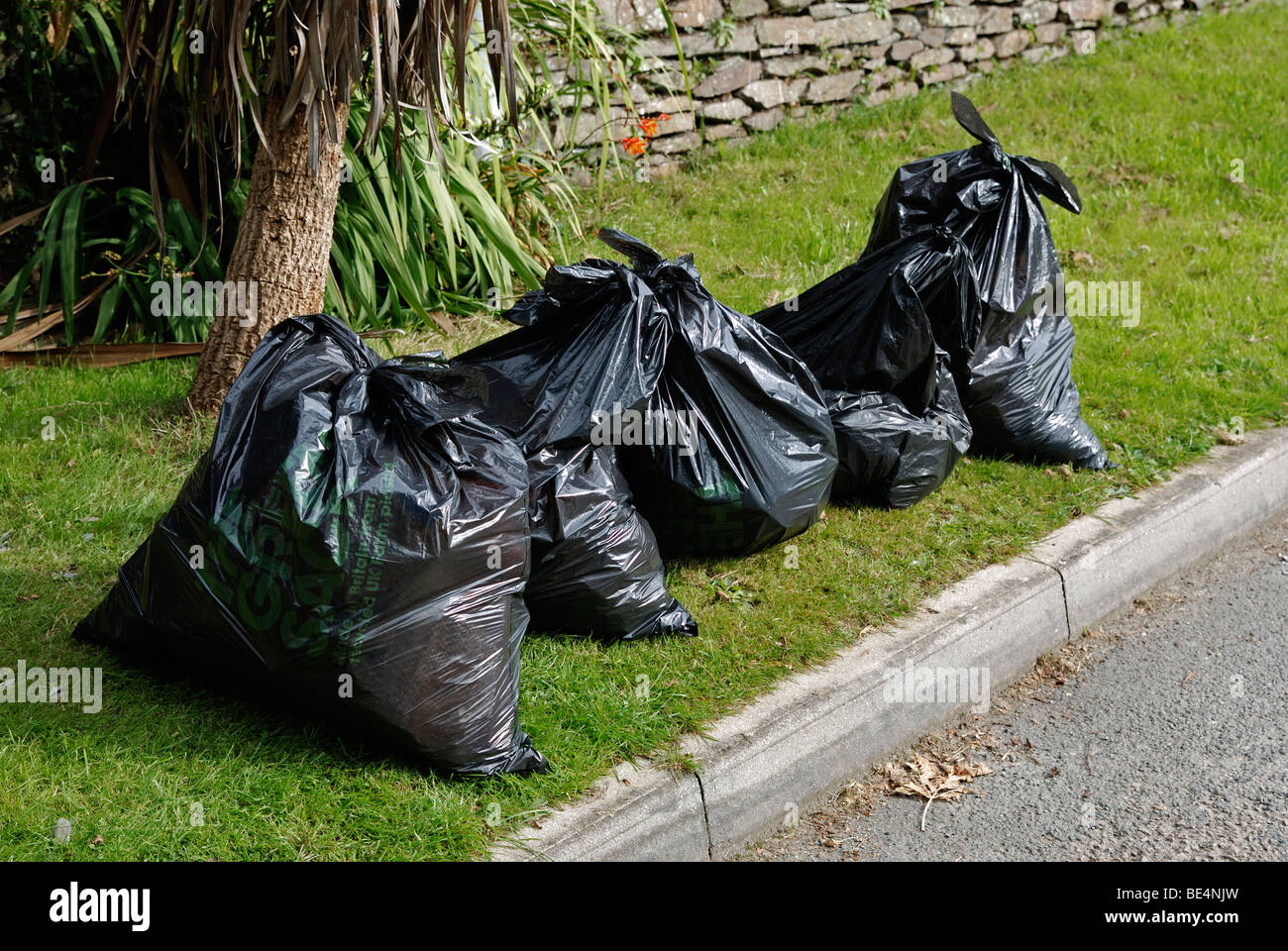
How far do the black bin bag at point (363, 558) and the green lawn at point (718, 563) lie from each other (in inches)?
6.5

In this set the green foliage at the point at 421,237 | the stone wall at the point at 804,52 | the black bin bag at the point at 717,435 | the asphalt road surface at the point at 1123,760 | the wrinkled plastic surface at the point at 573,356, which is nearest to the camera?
the asphalt road surface at the point at 1123,760

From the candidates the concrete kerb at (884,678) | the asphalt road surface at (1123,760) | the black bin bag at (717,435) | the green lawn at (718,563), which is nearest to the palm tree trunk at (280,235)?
the green lawn at (718,563)

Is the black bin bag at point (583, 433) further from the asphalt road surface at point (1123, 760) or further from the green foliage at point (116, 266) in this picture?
the green foliage at point (116, 266)

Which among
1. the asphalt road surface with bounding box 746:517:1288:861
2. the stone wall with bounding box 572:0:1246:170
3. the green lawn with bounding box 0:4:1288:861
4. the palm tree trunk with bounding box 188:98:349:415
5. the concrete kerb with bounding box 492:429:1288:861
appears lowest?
the asphalt road surface with bounding box 746:517:1288:861

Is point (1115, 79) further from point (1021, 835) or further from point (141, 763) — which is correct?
point (141, 763)

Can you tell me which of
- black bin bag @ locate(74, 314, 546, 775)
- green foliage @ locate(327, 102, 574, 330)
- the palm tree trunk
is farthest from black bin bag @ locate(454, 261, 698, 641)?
green foliage @ locate(327, 102, 574, 330)

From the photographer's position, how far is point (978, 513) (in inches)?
153

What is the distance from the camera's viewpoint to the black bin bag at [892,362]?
3.73m

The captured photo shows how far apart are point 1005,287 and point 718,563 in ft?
4.61

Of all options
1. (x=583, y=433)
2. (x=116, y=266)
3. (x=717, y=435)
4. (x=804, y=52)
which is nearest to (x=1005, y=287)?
(x=717, y=435)

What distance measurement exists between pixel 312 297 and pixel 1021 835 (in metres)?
2.75

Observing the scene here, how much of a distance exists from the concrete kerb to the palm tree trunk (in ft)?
6.96

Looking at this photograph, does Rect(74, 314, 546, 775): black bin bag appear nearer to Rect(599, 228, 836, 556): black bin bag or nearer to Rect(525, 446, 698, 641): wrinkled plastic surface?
Rect(525, 446, 698, 641): wrinkled plastic surface

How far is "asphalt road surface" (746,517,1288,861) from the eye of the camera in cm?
271
